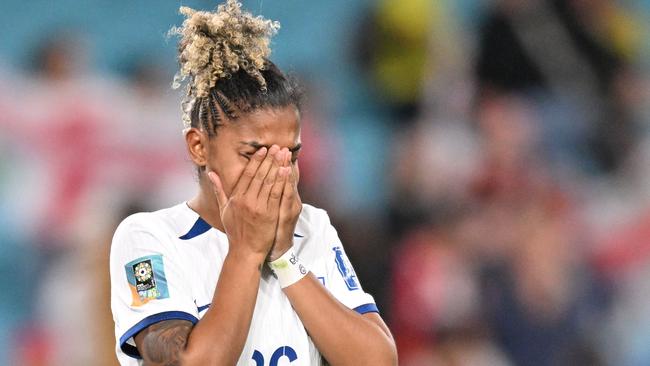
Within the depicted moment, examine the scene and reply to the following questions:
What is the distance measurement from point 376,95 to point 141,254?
3501mm

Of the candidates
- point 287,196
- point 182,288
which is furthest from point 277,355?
point 287,196

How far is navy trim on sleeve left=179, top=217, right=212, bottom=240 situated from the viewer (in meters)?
2.53

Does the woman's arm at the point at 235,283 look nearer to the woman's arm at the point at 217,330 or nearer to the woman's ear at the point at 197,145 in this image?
the woman's arm at the point at 217,330

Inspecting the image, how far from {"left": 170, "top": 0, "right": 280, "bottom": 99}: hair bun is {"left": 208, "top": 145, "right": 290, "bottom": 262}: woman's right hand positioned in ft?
0.75

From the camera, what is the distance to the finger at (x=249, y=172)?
7.78 ft

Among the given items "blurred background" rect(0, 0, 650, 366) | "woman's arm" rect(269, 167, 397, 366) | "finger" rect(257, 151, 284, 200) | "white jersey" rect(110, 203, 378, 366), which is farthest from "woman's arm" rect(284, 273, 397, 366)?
"blurred background" rect(0, 0, 650, 366)

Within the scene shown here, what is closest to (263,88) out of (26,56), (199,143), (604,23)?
(199,143)

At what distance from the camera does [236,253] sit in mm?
2342

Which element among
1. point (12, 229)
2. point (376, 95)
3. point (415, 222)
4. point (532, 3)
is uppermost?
point (532, 3)

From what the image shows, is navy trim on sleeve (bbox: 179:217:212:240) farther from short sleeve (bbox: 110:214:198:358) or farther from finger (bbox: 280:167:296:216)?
finger (bbox: 280:167:296:216)

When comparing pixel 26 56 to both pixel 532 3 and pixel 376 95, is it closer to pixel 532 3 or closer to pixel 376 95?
pixel 376 95

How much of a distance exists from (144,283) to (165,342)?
187 millimetres

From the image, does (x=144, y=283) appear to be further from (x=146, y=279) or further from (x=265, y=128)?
(x=265, y=128)

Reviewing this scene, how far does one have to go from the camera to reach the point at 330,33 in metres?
5.89
